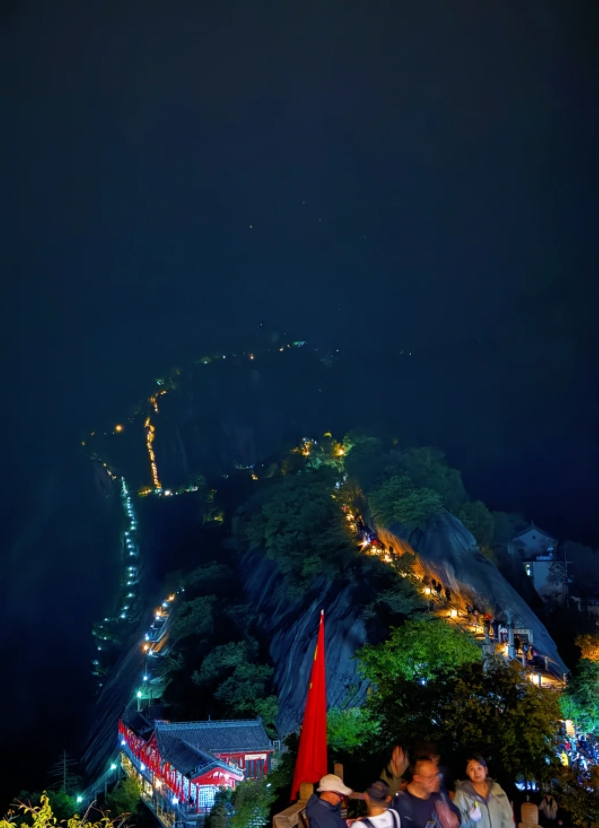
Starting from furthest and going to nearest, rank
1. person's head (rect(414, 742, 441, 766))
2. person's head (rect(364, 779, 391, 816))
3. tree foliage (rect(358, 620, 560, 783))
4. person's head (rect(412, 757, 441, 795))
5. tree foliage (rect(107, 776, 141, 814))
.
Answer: tree foliage (rect(107, 776, 141, 814)) → tree foliage (rect(358, 620, 560, 783)) → person's head (rect(414, 742, 441, 766)) → person's head (rect(412, 757, 441, 795)) → person's head (rect(364, 779, 391, 816))

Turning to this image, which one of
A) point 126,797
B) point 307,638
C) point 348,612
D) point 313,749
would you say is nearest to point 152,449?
point 307,638

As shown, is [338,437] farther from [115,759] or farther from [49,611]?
[115,759]

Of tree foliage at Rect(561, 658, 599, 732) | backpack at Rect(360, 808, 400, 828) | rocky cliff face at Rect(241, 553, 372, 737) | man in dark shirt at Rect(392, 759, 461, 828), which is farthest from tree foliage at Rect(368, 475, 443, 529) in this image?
backpack at Rect(360, 808, 400, 828)

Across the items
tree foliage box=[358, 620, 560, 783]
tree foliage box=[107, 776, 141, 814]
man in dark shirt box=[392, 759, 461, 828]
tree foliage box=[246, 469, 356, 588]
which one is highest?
man in dark shirt box=[392, 759, 461, 828]

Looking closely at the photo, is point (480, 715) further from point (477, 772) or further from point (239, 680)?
point (239, 680)

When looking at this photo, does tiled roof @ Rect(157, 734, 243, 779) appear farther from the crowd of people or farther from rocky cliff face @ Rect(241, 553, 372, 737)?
the crowd of people

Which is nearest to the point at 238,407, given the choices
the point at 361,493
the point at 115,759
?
the point at 361,493

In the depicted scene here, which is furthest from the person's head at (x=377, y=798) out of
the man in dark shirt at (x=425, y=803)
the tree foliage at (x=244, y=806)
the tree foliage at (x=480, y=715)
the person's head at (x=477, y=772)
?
the tree foliage at (x=244, y=806)

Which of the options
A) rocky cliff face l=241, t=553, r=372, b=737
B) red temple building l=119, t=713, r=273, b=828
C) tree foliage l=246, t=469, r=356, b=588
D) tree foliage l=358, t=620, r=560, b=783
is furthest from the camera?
tree foliage l=246, t=469, r=356, b=588
